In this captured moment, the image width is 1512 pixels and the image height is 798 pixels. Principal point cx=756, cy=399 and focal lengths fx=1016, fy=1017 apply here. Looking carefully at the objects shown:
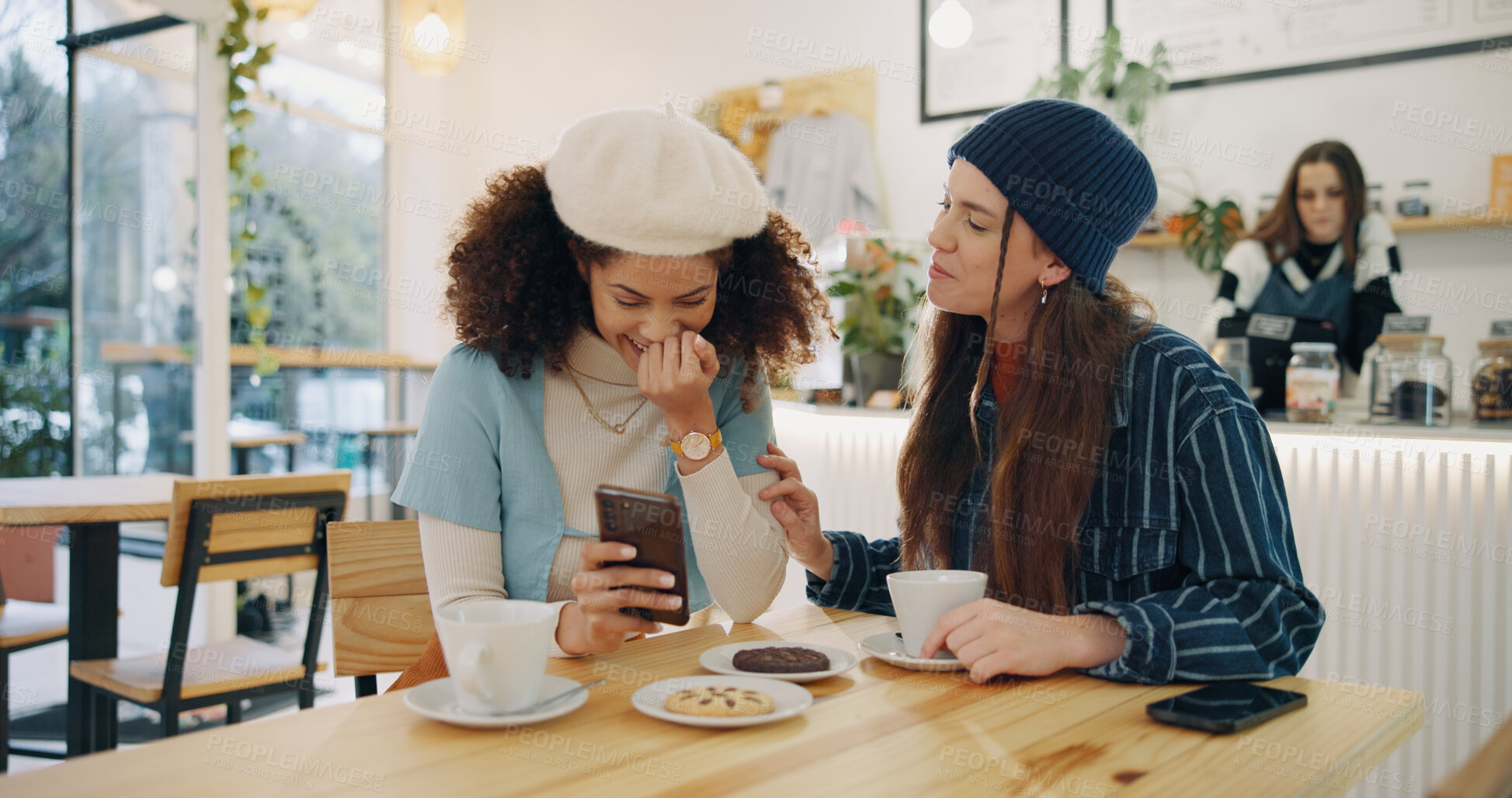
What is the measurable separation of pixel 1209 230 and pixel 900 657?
3499 millimetres

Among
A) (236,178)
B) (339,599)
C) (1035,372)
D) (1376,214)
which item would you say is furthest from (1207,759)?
(236,178)

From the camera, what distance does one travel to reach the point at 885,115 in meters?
4.95

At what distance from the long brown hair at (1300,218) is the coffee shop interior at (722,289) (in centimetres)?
2

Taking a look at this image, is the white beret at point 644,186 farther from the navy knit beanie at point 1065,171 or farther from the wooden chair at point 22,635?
the wooden chair at point 22,635

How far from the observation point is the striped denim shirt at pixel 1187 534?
3.20 ft

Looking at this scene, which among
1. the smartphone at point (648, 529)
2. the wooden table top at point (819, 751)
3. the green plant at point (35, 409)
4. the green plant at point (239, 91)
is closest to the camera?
the wooden table top at point (819, 751)

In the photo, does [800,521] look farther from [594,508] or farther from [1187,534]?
[1187,534]

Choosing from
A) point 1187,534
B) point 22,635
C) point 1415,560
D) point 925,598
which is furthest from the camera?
point 22,635

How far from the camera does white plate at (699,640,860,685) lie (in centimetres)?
94

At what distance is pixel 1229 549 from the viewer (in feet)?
3.52

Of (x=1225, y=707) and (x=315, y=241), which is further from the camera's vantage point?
(x=315, y=241)

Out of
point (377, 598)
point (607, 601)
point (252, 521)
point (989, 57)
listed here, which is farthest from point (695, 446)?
point (989, 57)

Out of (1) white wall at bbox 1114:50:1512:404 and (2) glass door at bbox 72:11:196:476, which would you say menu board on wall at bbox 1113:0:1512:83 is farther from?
(2) glass door at bbox 72:11:196:476

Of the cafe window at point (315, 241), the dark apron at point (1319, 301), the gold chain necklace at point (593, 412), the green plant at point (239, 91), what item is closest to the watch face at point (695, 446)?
the gold chain necklace at point (593, 412)
